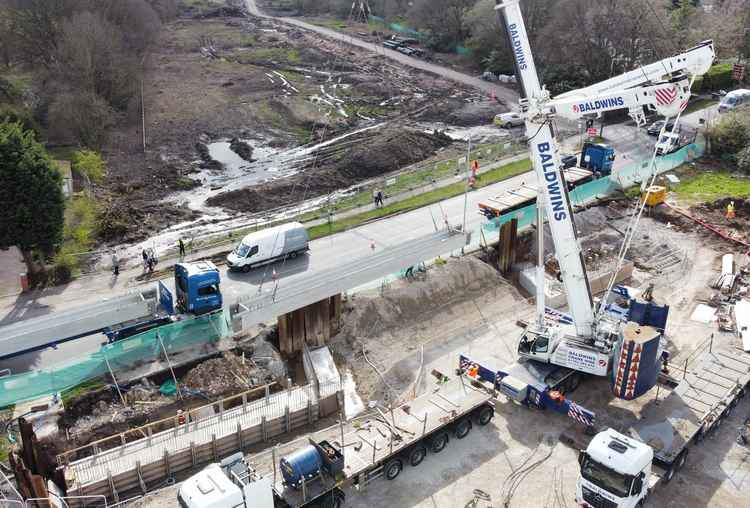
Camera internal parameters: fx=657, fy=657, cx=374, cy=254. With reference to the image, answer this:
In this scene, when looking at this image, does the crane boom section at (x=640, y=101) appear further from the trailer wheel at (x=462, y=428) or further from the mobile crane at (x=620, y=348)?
the trailer wheel at (x=462, y=428)

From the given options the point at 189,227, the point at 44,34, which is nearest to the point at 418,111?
the point at 189,227

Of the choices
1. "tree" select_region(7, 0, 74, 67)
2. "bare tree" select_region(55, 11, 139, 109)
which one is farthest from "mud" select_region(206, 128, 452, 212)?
"tree" select_region(7, 0, 74, 67)

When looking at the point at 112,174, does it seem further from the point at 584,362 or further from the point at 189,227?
the point at 584,362

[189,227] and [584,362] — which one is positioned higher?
[189,227]

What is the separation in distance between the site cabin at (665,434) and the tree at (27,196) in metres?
27.6

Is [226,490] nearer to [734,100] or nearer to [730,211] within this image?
[730,211]

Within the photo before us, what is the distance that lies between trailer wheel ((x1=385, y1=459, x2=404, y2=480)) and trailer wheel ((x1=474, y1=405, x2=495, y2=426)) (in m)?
4.03

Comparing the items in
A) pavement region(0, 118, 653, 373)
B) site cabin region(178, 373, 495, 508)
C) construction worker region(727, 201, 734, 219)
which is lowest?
construction worker region(727, 201, 734, 219)

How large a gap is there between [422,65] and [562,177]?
64958 mm

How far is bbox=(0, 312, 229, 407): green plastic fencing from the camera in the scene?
79.0 feet

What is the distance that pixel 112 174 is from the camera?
5034 centimetres

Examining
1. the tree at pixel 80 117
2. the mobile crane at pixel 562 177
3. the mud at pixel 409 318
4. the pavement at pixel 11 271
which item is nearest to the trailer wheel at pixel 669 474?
the mobile crane at pixel 562 177

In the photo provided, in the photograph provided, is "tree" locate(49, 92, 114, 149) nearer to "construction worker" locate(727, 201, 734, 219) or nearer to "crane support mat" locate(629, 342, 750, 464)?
"crane support mat" locate(629, 342, 750, 464)

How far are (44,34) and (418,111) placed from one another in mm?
37280
